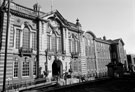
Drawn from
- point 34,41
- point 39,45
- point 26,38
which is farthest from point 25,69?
point 26,38

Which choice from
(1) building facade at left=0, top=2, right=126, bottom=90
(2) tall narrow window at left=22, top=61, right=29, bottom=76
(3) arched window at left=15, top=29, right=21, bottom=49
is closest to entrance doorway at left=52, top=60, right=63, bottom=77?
(1) building facade at left=0, top=2, right=126, bottom=90

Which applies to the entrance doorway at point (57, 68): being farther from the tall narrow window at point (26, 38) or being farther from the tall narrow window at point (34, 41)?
the tall narrow window at point (26, 38)

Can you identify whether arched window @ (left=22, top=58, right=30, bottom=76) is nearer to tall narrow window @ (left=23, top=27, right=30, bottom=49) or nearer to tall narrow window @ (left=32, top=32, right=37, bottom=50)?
tall narrow window @ (left=23, top=27, right=30, bottom=49)

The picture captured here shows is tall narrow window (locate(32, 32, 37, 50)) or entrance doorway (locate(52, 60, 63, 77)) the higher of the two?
tall narrow window (locate(32, 32, 37, 50))

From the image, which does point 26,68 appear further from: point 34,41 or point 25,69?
point 34,41

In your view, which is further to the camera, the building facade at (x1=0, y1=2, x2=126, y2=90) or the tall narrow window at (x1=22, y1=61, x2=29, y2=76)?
the tall narrow window at (x1=22, y1=61, x2=29, y2=76)

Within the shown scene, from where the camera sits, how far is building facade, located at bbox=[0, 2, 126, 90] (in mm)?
19000

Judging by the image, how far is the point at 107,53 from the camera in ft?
162

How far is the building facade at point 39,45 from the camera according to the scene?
19000 mm

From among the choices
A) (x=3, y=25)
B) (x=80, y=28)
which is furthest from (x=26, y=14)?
(x=80, y=28)

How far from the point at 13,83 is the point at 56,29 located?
556 inches

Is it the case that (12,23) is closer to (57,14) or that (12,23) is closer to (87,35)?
(57,14)

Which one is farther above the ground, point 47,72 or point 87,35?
point 87,35

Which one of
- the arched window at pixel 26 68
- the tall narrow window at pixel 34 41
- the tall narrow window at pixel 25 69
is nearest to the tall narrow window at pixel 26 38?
the tall narrow window at pixel 34 41
